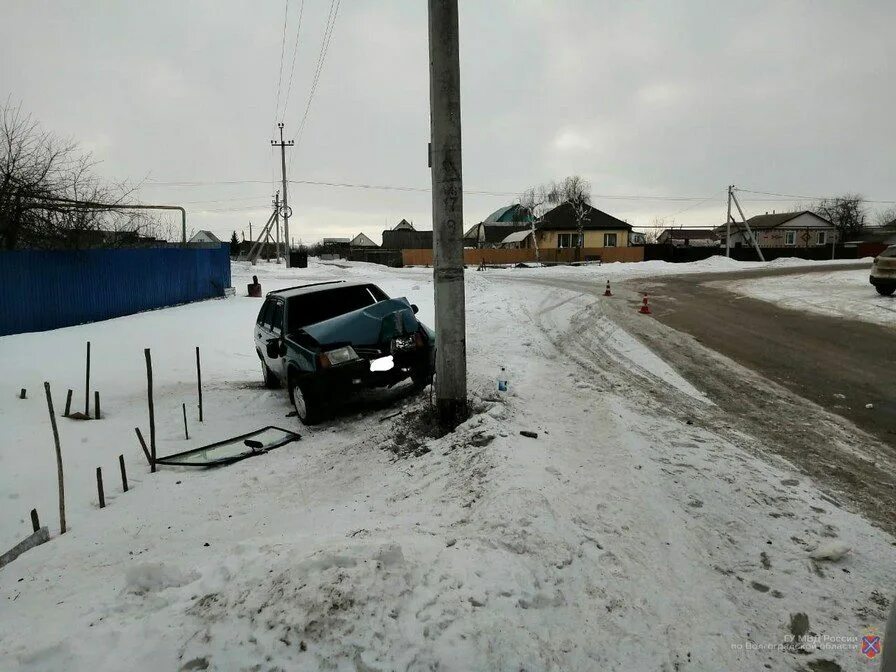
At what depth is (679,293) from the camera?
1866 cm

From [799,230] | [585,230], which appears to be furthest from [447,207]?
[799,230]

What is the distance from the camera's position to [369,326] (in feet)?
22.2

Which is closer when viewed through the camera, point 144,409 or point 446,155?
point 446,155

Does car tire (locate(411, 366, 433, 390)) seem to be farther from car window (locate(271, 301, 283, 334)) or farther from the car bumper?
car window (locate(271, 301, 283, 334))

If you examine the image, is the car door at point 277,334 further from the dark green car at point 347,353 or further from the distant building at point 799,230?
the distant building at point 799,230

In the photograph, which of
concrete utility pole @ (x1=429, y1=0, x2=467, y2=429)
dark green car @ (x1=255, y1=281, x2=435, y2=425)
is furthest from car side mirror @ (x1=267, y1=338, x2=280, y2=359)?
concrete utility pole @ (x1=429, y1=0, x2=467, y2=429)

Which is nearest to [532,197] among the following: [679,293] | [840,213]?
[840,213]

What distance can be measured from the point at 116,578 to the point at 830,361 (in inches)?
375

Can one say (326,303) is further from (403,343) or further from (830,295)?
(830,295)

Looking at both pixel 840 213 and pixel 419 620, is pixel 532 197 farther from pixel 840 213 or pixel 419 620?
pixel 419 620

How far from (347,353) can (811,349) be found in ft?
26.1

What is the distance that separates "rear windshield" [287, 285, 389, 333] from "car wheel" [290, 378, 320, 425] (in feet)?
3.13

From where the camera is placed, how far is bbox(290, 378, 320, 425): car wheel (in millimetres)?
6617

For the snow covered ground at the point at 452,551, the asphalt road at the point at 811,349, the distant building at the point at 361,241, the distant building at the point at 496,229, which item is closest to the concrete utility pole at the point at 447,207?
the snow covered ground at the point at 452,551
